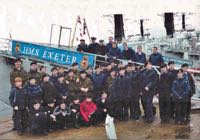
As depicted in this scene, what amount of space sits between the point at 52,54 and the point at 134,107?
5.28 metres

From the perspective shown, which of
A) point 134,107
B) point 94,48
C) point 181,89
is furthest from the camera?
point 94,48

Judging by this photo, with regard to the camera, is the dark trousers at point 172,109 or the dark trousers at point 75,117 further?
the dark trousers at point 172,109

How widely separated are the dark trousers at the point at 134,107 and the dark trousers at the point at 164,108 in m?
0.56

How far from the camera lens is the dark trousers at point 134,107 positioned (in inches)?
379

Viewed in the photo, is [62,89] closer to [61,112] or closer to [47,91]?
[47,91]

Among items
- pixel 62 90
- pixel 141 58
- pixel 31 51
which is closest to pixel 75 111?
pixel 62 90

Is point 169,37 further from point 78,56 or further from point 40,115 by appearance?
point 40,115

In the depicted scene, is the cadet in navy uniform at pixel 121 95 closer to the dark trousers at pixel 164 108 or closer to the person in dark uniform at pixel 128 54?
the dark trousers at pixel 164 108

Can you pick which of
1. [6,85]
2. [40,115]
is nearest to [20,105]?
[40,115]

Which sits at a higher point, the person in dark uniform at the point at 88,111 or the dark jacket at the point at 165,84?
the dark jacket at the point at 165,84

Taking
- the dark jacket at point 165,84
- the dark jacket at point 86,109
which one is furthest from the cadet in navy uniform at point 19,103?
the dark jacket at point 165,84

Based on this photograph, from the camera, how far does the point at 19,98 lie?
8711 millimetres

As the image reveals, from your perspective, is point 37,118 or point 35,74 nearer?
point 37,118

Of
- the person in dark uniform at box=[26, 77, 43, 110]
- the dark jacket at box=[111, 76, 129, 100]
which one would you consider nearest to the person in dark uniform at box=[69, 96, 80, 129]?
the person in dark uniform at box=[26, 77, 43, 110]
